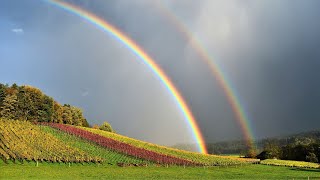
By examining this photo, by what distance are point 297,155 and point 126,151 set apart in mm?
83621

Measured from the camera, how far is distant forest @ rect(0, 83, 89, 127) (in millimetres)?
150375

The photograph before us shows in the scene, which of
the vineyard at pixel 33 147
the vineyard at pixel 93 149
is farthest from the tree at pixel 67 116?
the vineyard at pixel 33 147

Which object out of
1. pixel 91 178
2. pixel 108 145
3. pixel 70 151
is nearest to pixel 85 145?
pixel 108 145

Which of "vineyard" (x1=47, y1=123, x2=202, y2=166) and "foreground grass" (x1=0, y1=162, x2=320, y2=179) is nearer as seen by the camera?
"foreground grass" (x1=0, y1=162, x2=320, y2=179)

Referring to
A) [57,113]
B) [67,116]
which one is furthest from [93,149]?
[67,116]

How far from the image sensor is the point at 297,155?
154250mm

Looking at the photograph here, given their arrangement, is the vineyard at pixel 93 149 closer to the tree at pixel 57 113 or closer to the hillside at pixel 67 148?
the hillside at pixel 67 148

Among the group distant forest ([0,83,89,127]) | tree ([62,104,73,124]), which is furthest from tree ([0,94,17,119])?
tree ([62,104,73,124])

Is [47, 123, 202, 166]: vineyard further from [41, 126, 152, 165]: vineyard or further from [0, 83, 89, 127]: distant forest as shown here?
[0, 83, 89, 127]: distant forest

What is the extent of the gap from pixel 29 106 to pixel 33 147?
68569 mm

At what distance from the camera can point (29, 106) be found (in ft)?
508

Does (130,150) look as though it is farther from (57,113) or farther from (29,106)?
(57,113)

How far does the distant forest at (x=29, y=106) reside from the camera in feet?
493

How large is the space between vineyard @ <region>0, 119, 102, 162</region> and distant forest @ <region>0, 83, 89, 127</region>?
129ft
